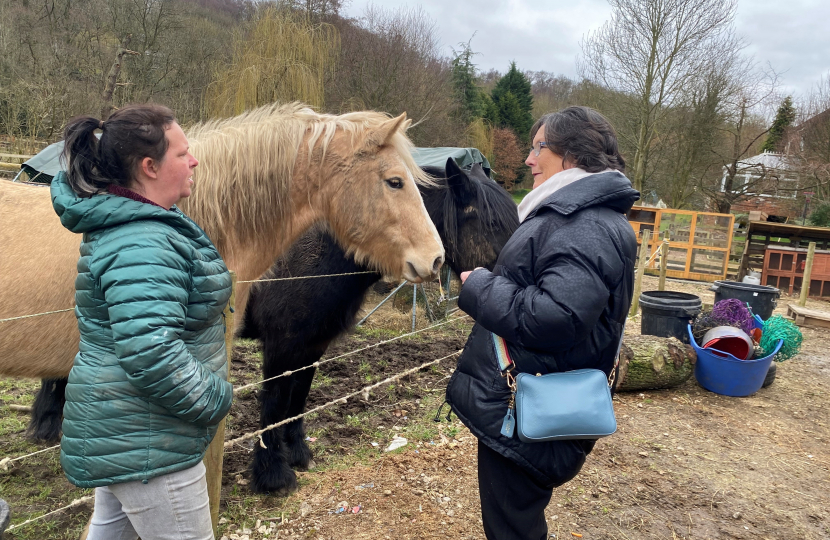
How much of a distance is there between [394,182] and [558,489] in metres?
2.41

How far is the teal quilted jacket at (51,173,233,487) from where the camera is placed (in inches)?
43.3

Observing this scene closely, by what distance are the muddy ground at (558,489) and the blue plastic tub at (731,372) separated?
0.15 metres

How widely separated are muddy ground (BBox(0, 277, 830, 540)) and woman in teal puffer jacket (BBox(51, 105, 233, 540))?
1653 mm

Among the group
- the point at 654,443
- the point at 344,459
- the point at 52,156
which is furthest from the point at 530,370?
the point at 52,156

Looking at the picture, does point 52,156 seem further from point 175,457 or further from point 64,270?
point 175,457

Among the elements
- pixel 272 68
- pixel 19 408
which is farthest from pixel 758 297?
pixel 272 68

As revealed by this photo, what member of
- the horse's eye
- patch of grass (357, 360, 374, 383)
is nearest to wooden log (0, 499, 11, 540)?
the horse's eye

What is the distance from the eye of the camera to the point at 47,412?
334 centimetres

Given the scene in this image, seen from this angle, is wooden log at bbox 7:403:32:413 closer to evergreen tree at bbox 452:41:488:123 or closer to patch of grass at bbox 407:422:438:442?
patch of grass at bbox 407:422:438:442

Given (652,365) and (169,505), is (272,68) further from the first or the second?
(169,505)

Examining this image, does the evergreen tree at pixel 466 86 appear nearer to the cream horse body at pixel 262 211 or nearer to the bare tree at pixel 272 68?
the bare tree at pixel 272 68

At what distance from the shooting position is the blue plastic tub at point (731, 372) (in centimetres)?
481

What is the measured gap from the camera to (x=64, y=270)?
200 cm

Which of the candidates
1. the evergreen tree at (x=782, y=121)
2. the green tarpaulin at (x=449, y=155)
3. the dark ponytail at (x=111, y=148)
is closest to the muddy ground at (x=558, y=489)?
the dark ponytail at (x=111, y=148)
